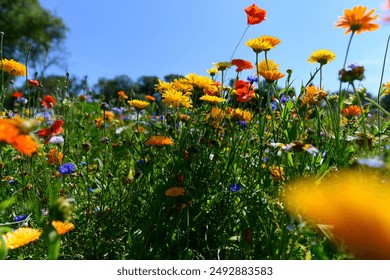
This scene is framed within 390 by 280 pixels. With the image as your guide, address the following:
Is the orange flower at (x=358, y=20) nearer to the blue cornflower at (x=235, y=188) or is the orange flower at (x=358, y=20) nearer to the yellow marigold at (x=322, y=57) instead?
the yellow marigold at (x=322, y=57)

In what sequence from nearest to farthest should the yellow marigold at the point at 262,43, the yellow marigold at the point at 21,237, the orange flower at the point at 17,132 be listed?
1. the orange flower at the point at 17,132
2. the yellow marigold at the point at 21,237
3. the yellow marigold at the point at 262,43

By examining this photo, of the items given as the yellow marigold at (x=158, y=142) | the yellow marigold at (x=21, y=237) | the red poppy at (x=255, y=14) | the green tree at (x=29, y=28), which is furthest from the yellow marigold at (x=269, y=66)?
the green tree at (x=29, y=28)

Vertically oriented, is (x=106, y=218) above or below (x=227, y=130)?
below

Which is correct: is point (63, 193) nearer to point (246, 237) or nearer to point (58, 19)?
point (246, 237)

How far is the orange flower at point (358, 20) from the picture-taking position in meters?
0.96

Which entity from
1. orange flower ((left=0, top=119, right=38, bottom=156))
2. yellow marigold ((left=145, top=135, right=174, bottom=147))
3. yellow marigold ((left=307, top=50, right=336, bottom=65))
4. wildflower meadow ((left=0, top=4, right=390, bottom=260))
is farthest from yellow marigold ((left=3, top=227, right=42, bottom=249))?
yellow marigold ((left=307, top=50, right=336, bottom=65))

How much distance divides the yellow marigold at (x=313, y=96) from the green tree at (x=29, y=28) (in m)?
15.5

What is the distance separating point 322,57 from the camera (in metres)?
1.35

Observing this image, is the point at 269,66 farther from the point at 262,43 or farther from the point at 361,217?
the point at 361,217

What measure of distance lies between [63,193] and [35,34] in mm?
18031

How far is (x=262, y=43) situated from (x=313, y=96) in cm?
24

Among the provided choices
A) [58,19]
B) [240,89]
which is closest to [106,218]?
[240,89]

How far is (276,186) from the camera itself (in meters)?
1.25

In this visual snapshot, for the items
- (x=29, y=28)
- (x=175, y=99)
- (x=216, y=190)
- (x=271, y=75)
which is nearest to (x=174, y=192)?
(x=216, y=190)
